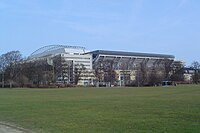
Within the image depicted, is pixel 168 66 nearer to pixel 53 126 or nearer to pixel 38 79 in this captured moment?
pixel 38 79

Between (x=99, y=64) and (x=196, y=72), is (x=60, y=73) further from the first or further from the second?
(x=196, y=72)

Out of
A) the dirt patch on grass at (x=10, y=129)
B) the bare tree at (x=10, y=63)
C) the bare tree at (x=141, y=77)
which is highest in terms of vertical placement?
the bare tree at (x=10, y=63)

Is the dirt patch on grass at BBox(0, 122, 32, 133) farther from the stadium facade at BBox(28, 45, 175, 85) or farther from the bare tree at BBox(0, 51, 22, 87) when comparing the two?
the stadium facade at BBox(28, 45, 175, 85)

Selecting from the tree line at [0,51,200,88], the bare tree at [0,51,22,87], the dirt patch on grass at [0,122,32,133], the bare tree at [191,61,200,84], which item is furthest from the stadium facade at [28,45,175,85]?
the dirt patch on grass at [0,122,32,133]

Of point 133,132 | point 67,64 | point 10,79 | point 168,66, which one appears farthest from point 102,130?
point 168,66

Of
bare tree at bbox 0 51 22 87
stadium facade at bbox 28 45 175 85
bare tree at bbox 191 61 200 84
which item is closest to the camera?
bare tree at bbox 0 51 22 87

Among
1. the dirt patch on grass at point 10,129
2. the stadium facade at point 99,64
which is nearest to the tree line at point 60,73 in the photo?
the stadium facade at point 99,64

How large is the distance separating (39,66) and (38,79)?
7.29 metres

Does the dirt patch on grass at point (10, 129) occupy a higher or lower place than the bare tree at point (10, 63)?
lower

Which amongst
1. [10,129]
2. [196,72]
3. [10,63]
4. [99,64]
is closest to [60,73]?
[10,63]

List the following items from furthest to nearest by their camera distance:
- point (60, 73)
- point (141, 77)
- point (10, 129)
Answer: point (141, 77) < point (60, 73) < point (10, 129)

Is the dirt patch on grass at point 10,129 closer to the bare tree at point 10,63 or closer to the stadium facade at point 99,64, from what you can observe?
the bare tree at point 10,63

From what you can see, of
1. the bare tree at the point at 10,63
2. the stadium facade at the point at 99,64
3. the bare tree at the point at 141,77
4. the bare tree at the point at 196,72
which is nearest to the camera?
the bare tree at the point at 10,63

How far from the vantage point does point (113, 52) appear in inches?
7844
